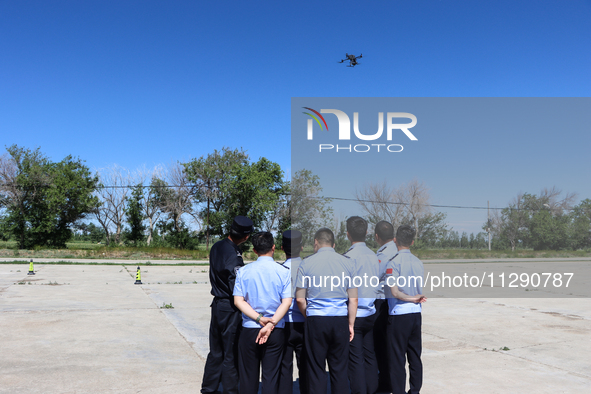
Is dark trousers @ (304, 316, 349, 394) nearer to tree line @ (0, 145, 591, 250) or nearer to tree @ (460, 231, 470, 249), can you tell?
tree @ (460, 231, 470, 249)

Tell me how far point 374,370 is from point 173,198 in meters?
51.9

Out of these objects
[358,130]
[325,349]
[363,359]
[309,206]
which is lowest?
[363,359]

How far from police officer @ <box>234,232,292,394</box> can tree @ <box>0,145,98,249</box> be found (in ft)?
163

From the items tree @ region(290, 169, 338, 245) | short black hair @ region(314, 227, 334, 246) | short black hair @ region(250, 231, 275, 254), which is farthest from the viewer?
tree @ region(290, 169, 338, 245)

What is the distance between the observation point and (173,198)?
53812 millimetres

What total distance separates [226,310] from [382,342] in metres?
1.77

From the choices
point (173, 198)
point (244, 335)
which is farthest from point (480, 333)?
point (173, 198)

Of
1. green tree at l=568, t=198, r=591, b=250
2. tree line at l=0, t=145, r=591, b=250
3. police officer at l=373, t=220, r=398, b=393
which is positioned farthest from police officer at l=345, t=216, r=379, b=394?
tree line at l=0, t=145, r=591, b=250

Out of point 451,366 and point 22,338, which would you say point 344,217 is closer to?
point 451,366

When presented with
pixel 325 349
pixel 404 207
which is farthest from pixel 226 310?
pixel 404 207

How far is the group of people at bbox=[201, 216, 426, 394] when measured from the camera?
393 cm

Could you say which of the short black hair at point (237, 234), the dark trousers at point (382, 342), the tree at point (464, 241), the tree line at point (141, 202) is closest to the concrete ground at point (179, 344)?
the dark trousers at point (382, 342)

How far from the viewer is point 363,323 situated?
429 centimetres

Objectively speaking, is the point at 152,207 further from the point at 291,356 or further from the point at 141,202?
the point at 291,356
